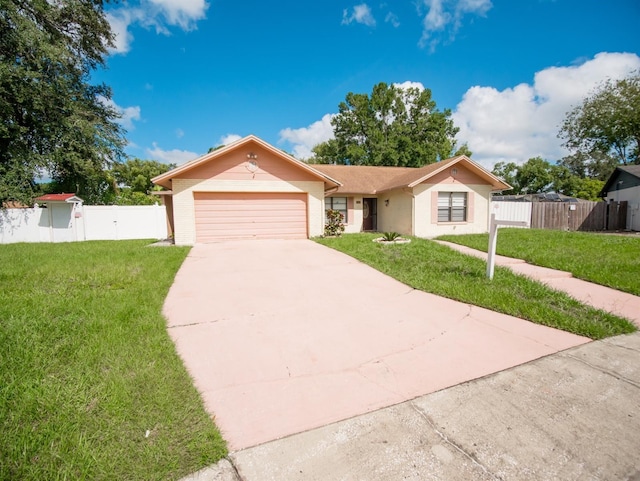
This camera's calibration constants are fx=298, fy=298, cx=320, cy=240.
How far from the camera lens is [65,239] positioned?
48.6ft

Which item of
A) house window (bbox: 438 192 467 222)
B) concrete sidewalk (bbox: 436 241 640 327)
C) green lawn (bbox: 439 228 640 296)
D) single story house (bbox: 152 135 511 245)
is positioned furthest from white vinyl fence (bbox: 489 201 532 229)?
concrete sidewalk (bbox: 436 241 640 327)

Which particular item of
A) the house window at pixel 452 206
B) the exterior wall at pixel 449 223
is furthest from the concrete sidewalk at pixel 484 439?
the house window at pixel 452 206

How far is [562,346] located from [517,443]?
2.04 meters

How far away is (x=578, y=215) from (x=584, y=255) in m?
13.4

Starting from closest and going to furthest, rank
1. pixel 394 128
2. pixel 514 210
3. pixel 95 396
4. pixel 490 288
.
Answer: pixel 95 396
pixel 490 288
pixel 514 210
pixel 394 128

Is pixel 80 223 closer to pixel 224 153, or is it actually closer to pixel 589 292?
pixel 224 153

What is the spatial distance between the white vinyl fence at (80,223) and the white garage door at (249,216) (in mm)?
6142

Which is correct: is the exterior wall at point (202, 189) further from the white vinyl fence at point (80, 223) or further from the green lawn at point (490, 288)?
the white vinyl fence at point (80, 223)

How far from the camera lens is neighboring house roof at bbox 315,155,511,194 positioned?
14094 millimetres

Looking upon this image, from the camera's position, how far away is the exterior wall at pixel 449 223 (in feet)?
46.9

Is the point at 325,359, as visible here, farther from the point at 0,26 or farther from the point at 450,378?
the point at 0,26

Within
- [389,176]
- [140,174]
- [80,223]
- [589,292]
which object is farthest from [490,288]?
[140,174]

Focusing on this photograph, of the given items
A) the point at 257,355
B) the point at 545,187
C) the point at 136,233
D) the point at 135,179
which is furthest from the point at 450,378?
the point at 545,187

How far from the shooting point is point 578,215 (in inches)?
731
